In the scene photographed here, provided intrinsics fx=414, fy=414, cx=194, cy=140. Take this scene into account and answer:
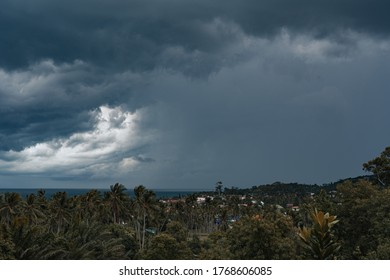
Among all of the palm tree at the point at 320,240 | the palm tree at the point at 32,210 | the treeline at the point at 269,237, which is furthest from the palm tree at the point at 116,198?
the palm tree at the point at 320,240

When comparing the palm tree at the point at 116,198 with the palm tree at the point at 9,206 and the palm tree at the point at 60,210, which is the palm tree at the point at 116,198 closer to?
the palm tree at the point at 60,210

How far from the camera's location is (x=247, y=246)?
75.7 ft

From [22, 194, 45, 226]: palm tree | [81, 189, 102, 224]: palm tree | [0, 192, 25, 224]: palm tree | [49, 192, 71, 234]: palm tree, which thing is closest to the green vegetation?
[0, 192, 25, 224]: palm tree

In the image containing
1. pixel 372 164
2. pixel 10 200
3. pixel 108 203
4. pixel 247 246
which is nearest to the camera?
pixel 247 246

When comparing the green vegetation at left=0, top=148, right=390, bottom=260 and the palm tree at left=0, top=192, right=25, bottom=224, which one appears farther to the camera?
the palm tree at left=0, top=192, right=25, bottom=224

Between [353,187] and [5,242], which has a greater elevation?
[353,187]

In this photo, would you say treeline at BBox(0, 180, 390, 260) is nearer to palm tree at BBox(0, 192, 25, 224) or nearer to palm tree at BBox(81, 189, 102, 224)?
palm tree at BBox(0, 192, 25, 224)

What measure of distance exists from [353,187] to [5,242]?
24290mm

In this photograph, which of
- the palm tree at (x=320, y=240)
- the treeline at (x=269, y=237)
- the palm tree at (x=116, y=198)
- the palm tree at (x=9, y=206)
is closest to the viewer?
the palm tree at (x=320, y=240)

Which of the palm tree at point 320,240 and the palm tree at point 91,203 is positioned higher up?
the palm tree at point 320,240

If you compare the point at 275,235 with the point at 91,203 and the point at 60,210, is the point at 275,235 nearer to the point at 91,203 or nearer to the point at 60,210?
the point at 60,210

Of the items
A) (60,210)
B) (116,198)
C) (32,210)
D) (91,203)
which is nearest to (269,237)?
(32,210)
